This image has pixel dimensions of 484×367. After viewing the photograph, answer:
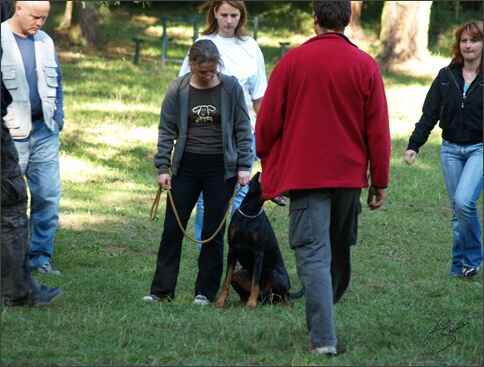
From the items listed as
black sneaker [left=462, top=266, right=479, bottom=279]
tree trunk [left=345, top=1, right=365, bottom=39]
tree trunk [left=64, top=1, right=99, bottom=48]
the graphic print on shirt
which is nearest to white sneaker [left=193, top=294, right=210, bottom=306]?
the graphic print on shirt

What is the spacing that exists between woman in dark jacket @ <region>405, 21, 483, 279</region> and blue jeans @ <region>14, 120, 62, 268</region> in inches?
122

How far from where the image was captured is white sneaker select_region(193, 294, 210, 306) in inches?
248

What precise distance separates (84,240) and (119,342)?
337 cm

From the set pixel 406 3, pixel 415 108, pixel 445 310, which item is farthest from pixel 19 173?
pixel 406 3

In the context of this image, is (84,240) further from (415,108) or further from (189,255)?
(415,108)

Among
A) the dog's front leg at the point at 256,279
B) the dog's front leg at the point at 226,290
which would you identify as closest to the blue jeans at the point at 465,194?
the dog's front leg at the point at 256,279

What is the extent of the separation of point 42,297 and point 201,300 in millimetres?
1312

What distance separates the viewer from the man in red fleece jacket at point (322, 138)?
4.72 m

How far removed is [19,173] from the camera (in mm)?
5270

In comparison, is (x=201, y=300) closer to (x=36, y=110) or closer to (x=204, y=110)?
(x=204, y=110)

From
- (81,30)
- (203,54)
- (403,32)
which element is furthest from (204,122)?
(81,30)

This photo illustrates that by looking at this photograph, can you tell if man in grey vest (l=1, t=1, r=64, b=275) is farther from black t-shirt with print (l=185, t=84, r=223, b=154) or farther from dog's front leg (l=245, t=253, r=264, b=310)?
dog's front leg (l=245, t=253, r=264, b=310)

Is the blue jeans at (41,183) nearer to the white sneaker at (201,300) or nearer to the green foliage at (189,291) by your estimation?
the green foliage at (189,291)

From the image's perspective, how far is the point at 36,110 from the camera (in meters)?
6.77
